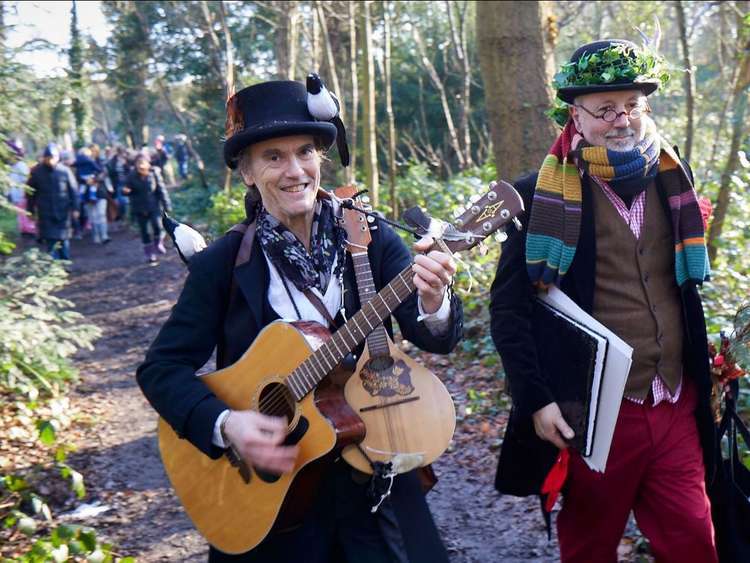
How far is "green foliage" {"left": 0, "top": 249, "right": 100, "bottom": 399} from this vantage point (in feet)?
21.4

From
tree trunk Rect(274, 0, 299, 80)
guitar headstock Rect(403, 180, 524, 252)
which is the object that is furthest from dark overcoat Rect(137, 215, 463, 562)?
tree trunk Rect(274, 0, 299, 80)

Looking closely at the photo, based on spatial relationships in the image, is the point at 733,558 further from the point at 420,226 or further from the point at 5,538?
the point at 5,538

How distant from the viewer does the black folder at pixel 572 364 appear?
111 inches

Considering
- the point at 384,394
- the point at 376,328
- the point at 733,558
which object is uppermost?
the point at 376,328

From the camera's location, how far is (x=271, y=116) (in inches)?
108

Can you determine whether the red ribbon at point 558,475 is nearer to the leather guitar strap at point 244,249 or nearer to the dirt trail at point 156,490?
the leather guitar strap at point 244,249

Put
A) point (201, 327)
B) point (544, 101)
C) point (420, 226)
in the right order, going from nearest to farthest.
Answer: point (420, 226), point (201, 327), point (544, 101)

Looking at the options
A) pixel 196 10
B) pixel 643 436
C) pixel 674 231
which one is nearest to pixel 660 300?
pixel 674 231

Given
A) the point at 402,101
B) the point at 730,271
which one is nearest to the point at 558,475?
the point at 730,271

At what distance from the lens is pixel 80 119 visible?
3070 centimetres

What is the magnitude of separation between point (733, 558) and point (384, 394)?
144 cm

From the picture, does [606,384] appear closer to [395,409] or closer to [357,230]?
[395,409]

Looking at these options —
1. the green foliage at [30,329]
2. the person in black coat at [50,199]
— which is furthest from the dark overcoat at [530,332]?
the person in black coat at [50,199]

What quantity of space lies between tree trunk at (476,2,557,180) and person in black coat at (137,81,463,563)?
4.19 m
